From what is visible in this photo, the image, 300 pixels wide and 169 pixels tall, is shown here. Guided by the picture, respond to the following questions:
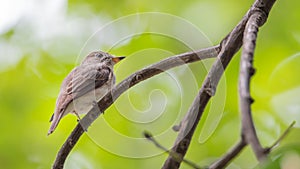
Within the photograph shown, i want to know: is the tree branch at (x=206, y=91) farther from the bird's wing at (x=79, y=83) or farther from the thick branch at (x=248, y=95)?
the bird's wing at (x=79, y=83)

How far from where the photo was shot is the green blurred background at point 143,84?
1.92 meters

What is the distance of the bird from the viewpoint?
2.05 m

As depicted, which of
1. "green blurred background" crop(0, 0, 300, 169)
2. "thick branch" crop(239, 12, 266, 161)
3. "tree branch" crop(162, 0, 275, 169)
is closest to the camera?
"thick branch" crop(239, 12, 266, 161)

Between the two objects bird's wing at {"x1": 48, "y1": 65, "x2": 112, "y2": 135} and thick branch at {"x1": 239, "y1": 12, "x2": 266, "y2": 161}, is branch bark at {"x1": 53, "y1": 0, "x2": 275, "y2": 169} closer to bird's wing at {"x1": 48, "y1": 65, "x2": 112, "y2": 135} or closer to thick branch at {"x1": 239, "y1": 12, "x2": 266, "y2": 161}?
thick branch at {"x1": 239, "y1": 12, "x2": 266, "y2": 161}

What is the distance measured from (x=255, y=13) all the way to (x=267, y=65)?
3.39ft

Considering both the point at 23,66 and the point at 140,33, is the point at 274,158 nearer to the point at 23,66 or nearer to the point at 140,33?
the point at 140,33

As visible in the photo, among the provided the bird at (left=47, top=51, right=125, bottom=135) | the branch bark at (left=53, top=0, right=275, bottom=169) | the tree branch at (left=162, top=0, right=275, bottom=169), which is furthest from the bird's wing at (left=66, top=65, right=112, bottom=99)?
the tree branch at (left=162, top=0, right=275, bottom=169)

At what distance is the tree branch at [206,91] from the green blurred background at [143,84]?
0.72 metres

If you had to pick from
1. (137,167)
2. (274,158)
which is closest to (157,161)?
(137,167)

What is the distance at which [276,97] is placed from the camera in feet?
6.73

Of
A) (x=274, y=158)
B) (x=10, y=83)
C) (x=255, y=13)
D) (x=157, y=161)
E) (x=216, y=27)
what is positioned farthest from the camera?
(x=10, y=83)

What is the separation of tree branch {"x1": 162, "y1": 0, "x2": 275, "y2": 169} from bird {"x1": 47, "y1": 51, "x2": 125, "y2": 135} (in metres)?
0.99

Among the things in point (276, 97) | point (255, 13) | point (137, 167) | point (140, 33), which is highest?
point (255, 13)

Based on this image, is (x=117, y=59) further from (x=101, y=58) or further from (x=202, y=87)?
(x=202, y=87)
